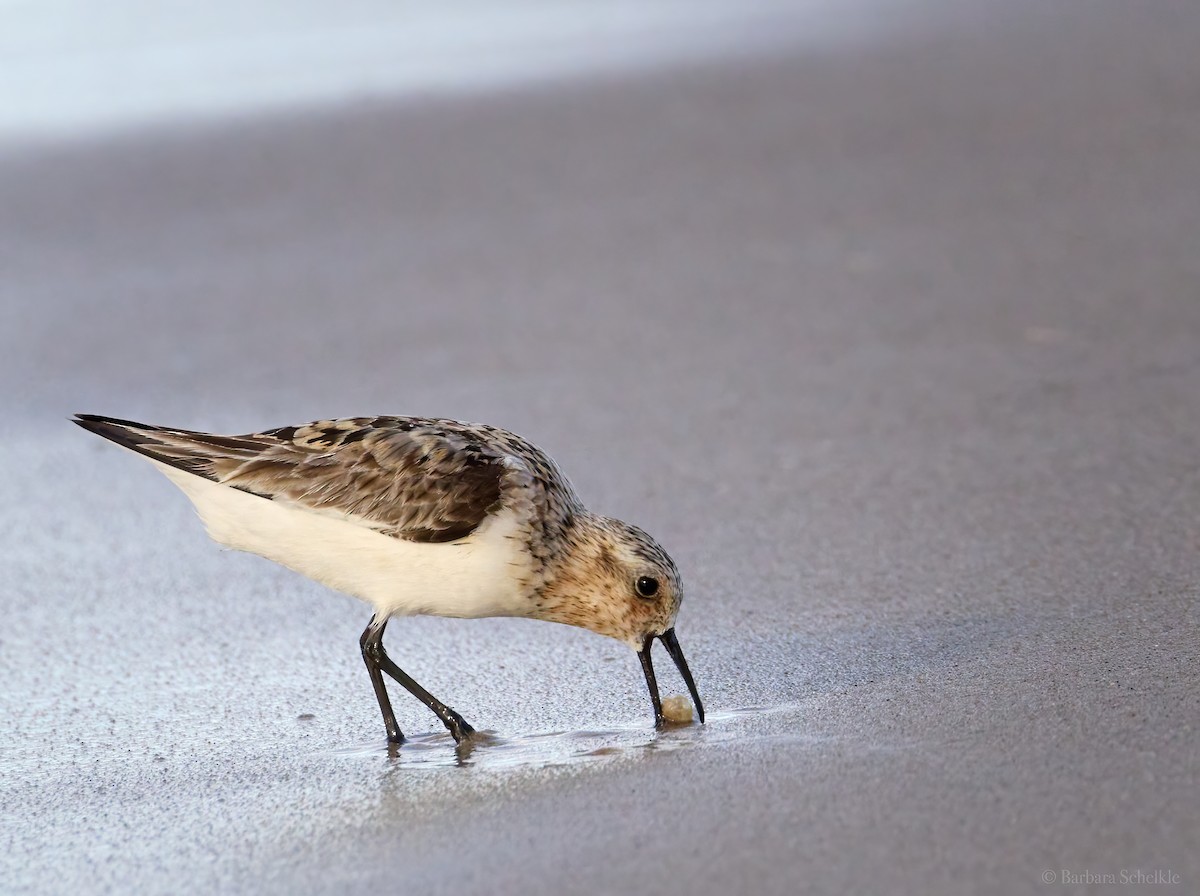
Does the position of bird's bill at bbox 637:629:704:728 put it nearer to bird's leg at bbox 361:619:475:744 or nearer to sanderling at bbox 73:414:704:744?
sanderling at bbox 73:414:704:744

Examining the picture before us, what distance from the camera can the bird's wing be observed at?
368 cm

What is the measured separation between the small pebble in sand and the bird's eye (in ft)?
0.90

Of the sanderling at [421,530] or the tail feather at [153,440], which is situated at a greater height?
the tail feather at [153,440]

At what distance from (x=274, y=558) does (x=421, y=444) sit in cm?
46

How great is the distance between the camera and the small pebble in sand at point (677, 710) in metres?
3.51

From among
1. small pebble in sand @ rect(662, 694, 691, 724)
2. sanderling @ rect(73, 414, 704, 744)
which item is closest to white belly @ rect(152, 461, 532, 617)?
sanderling @ rect(73, 414, 704, 744)

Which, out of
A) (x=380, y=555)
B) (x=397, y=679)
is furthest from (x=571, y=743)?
(x=380, y=555)

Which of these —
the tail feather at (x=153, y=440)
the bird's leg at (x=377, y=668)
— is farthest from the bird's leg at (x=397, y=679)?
the tail feather at (x=153, y=440)

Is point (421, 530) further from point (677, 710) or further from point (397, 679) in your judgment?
point (677, 710)

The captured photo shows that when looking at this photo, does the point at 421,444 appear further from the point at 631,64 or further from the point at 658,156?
the point at 631,64

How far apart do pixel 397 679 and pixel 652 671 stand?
63 centimetres


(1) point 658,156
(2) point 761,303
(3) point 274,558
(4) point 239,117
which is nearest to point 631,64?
(1) point 658,156

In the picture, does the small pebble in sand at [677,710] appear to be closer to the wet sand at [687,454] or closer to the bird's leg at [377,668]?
the wet sand at [687,454]

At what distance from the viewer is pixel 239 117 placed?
921cm
